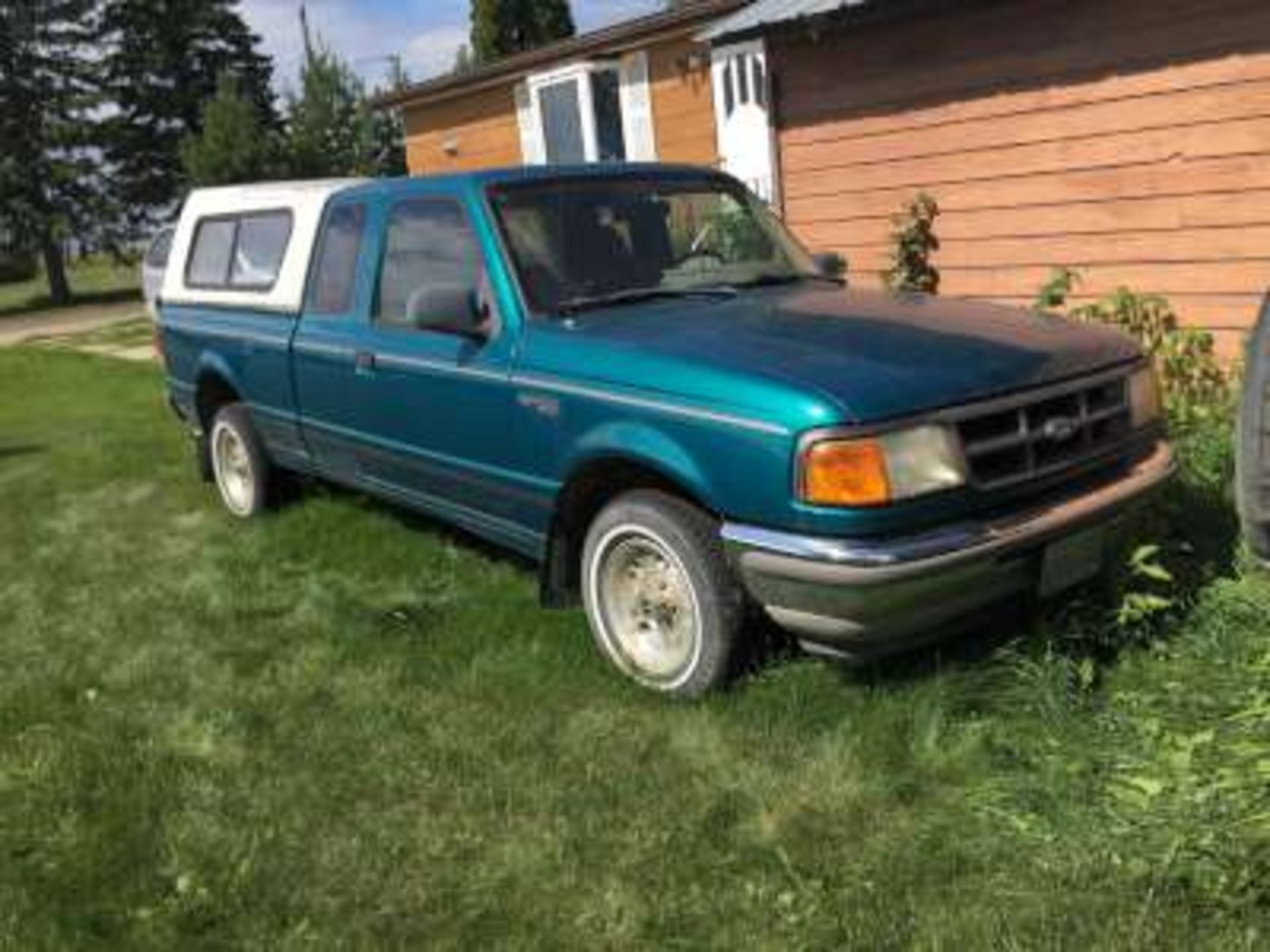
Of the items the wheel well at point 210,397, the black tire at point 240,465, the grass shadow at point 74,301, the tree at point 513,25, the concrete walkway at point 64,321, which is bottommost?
the concrete walkway at point 64,321

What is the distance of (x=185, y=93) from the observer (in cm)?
3906

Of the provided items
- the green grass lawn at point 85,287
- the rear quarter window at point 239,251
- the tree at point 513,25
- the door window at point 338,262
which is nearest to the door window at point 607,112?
the rear quarter window at point 239,251

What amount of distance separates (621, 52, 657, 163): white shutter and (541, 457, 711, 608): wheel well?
11.4m

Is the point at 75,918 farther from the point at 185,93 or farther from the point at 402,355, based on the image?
the point at 185,93

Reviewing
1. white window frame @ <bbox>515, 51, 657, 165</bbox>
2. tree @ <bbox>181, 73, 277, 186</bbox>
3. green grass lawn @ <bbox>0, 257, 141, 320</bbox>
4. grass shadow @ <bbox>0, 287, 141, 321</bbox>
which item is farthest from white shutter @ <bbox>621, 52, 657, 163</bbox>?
green grass lawn @ <bbox>0, 257, 141, 320</bbox>

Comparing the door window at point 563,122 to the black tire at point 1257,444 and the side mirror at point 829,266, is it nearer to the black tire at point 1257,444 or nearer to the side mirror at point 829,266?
the side mirror at point 829,266

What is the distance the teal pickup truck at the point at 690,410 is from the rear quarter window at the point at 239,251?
163 mm

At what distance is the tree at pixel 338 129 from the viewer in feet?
108

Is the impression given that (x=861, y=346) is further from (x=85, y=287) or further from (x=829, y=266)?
(x=85, y=287)

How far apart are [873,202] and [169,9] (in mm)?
34847

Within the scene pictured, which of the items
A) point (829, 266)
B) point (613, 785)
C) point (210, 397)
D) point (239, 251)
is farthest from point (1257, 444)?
point (210, 397)

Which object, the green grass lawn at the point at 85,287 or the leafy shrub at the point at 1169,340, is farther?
the green grass lawn at the point at 85,287

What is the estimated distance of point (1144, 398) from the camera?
14.9 ft

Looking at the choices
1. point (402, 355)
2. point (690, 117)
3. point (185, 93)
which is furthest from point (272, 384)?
point (185, 93)
